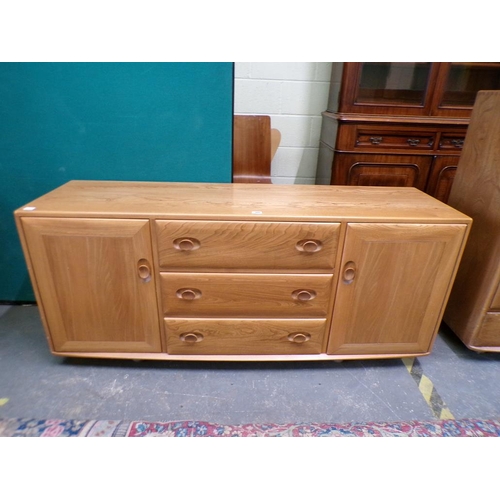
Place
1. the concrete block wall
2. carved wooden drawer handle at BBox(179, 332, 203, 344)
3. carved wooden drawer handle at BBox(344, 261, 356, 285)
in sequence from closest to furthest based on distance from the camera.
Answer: carved wooden drawer handle at BBox(344, 261, 356, 285)
carved wooden drawer handle at BBox(179, 332, 203, 344)
the concrete block wall

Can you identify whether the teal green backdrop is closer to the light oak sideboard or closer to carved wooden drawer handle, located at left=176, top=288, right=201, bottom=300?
the light oak sideboard

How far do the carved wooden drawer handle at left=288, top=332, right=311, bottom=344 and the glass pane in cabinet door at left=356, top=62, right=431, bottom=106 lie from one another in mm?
1346

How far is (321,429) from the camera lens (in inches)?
43.1

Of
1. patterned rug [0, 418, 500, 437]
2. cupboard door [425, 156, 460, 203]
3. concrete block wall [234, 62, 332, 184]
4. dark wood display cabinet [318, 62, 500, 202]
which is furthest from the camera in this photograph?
concrete block wall [234, 62, 332, 184]

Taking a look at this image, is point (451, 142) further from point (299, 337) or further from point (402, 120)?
point (299, 337)

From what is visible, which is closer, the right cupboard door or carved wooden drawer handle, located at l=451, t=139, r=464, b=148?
the right cupboard door

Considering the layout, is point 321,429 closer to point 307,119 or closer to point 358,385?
point 358,385

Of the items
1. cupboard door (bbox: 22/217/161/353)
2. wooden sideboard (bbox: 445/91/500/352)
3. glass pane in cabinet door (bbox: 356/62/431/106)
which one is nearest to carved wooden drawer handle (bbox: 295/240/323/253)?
cupboard door (bbox: 22/217/161/353)

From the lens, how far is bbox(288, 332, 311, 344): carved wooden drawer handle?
4.16ft

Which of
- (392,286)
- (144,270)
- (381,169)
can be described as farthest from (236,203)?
(381,169)

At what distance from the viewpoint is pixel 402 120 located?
183 centimetres

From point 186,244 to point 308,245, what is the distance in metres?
0.41

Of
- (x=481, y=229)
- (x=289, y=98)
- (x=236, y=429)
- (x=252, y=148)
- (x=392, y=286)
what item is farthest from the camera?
(x=289, y=98)
